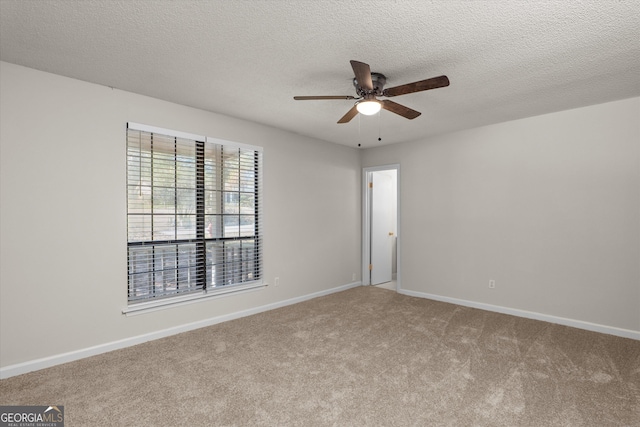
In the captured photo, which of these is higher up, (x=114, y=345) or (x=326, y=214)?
(x=326, y=214)

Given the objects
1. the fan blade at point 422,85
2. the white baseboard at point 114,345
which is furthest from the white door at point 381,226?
the fan blade at point 422,85

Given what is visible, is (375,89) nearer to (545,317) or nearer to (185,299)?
(185,299)

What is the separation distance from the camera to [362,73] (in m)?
2.13

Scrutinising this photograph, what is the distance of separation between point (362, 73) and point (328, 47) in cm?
35

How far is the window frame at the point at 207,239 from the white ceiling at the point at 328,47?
610 mm

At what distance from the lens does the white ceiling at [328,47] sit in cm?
186

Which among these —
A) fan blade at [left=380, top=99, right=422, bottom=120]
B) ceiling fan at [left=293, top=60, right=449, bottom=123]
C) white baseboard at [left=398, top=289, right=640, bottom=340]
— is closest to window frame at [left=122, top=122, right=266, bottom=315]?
ceiling fan at [left=293, top=60, right=449, bottom=123]

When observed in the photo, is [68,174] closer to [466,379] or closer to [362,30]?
[362,30]

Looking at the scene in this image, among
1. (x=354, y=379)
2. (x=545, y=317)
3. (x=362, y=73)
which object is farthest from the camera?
(x=545, y=317)

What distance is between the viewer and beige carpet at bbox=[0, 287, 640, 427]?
204 cm

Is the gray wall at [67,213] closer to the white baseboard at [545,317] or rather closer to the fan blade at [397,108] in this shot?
the fan blade at [397,108]

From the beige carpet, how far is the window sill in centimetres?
34

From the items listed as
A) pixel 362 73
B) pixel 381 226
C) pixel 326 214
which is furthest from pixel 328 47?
pixel 381 226

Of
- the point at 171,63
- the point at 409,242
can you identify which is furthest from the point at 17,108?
the point at 409,242
